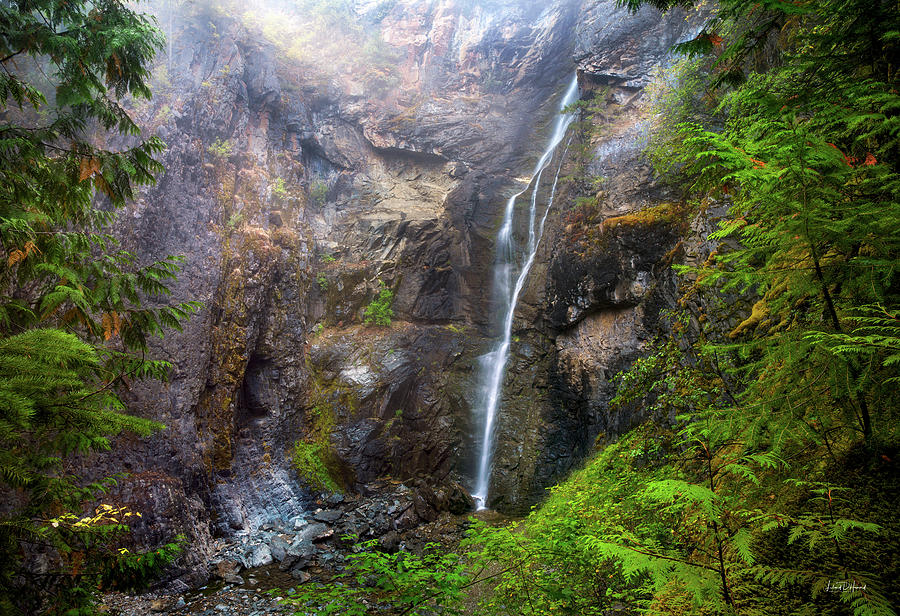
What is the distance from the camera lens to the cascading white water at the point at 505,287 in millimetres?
12102

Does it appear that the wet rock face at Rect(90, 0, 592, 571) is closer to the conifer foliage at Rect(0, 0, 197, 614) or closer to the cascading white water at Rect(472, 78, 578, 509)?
the cascading white water at Rect(472, 78, 578, 509)

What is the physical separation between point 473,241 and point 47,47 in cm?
1303

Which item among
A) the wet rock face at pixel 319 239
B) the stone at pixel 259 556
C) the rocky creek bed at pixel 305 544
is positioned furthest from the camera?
the wet rock face at pixel 319 239

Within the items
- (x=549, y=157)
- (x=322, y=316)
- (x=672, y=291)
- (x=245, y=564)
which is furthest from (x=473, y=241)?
(x=245, y=564)

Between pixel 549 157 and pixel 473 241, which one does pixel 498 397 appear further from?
pixel 549 157

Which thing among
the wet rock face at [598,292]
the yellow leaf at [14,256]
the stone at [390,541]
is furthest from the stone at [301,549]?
the yellow leaf at [14,256]

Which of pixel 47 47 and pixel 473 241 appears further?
pixel 473 241

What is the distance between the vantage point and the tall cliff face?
1003cm

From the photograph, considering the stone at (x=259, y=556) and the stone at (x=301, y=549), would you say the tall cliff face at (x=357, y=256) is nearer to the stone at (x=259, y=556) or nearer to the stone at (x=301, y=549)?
the stone at (x=259, y=556)

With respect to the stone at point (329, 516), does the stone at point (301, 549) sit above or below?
below

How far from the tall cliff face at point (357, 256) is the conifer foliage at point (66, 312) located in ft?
21.0

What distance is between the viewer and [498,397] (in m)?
12.7

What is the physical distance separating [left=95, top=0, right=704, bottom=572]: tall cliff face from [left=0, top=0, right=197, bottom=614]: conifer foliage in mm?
6397

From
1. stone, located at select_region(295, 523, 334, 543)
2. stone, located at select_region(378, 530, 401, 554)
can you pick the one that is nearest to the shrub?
stone, located at select_region(295, 523, 334, 543)
